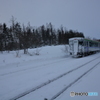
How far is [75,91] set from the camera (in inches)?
165

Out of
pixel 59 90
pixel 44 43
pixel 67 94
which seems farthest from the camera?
pixel 44 43

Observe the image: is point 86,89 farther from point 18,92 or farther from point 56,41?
point 56,41

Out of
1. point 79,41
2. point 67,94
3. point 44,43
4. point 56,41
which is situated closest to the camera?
point 67,94

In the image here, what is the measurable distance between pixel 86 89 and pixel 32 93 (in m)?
2.28

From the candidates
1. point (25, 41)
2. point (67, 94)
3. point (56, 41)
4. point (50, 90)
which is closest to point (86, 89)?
point (67, 94)

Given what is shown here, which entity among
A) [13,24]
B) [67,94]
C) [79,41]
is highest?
[13,24]

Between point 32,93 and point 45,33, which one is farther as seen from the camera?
point 45,33

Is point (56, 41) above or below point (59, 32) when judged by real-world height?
below

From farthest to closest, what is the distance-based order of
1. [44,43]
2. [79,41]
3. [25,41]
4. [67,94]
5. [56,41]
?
[56,41] → [44,43] → [25,41] → [79,41] → [67,94]

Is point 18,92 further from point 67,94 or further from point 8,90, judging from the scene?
point 67,94

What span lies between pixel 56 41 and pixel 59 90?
59355 millimetres

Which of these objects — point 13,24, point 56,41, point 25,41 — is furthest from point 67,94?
point 56,41

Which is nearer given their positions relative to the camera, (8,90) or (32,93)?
(32,93)

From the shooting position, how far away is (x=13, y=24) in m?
26.5
